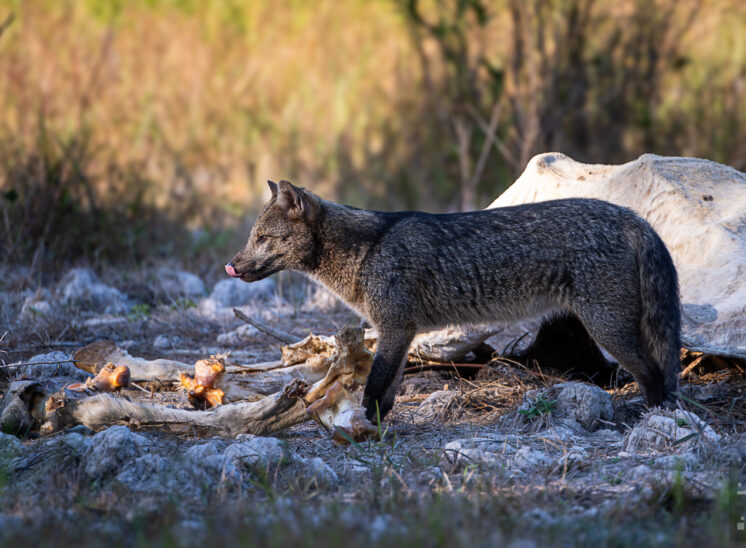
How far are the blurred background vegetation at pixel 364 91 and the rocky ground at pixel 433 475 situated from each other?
596cm

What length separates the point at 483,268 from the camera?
191 inches

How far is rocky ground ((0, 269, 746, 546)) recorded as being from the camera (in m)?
2.63

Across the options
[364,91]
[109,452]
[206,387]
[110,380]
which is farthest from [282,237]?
[364,91]

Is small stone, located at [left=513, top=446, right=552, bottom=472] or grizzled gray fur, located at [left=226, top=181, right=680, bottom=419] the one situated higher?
grizzled gray fur, located at [left=226, top=181, right=680, bottom=419]

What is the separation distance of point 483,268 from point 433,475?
1735mm

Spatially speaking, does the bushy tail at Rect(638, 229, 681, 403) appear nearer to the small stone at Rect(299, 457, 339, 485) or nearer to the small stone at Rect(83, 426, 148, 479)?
the small stone at Rect(299, 457, 339, 485)

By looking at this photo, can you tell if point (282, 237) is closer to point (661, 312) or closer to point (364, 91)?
point (661, 312)

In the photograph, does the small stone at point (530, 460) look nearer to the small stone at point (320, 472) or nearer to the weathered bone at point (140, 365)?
the small stone at point (320, 472)

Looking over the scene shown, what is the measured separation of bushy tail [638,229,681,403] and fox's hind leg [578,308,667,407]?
4 cm

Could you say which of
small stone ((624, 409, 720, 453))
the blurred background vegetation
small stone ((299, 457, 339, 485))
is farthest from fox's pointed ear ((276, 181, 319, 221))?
the blurred background vegetation

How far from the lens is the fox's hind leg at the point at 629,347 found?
14.8ft

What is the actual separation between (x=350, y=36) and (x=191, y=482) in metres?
11.0

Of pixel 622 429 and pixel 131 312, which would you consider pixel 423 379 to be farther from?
pixel 131 312

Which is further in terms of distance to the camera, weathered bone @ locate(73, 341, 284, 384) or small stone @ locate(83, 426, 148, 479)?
weathered bone @ locate(73, 341, 284, 384)
